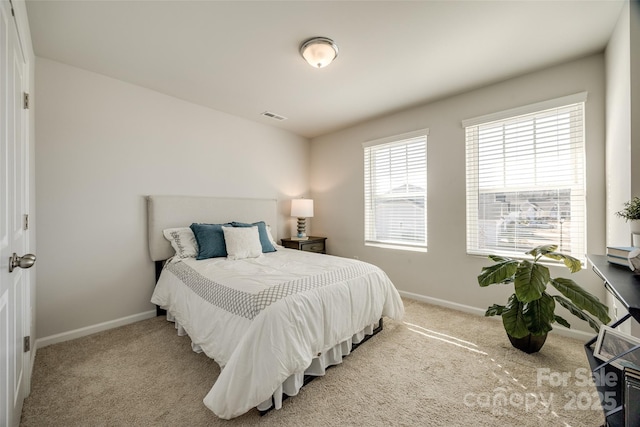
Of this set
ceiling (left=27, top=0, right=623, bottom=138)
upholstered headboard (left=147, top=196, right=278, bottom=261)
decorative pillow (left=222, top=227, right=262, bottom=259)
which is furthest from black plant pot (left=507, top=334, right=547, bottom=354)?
upholstered headboard (left=147, top=196, right=278, bottom=261)

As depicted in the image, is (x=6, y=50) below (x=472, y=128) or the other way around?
below

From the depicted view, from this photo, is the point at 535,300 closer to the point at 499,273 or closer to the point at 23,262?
the point at 499,273

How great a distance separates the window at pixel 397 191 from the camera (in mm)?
3488

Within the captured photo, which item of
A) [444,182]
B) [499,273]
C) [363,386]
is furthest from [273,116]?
[363,386]

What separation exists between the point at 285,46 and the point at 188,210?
213 centimetres

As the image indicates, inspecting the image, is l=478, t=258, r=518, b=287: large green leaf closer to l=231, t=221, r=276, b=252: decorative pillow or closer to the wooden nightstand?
l=231, t=221, r=276, b=252: decorative pillow

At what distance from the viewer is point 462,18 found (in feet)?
6.23

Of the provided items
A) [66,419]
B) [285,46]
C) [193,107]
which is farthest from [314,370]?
[193,107]

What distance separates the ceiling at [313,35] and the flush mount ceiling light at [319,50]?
64 millimetres

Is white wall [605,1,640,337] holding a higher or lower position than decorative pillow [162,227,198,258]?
higher

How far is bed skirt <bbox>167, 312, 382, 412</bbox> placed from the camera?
159 centimetres

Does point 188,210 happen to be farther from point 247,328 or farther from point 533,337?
point 533,337

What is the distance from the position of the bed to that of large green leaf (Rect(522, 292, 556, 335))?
1.02m

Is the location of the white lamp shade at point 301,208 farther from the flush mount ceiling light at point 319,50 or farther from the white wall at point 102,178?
the flush mount ceiling light at point 319,50
